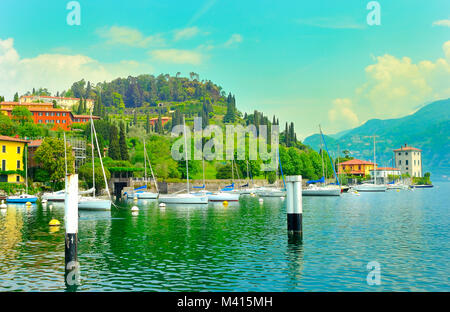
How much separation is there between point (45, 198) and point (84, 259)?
6123 centimetres

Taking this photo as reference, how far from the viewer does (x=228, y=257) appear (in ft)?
89.2

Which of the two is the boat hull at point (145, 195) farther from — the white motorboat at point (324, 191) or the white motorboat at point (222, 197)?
the white motorboat at point (324, 191)

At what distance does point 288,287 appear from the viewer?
2014 cm

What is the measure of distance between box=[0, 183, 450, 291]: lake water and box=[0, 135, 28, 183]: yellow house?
5556 centimetres

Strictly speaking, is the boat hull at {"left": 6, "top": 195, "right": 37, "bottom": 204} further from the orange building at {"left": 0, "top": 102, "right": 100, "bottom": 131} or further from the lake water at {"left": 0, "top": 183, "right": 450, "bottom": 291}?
the orange building at {"left": 0, "top": 102, "right": 100, "bottom": 131}

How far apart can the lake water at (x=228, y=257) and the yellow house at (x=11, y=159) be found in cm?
5556

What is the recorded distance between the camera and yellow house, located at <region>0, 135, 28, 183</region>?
309ft

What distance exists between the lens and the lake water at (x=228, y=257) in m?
20.8

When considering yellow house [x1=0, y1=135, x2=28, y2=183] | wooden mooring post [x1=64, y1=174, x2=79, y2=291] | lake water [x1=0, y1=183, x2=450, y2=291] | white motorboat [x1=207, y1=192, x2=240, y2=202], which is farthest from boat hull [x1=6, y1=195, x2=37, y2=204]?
wooden mooring post [x1=64, y1=174, x2=79, y2=291]

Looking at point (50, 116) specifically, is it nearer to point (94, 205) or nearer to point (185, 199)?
point (185, 199)

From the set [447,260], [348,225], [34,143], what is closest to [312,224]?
[348,225]

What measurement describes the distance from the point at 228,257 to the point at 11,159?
3333 inches

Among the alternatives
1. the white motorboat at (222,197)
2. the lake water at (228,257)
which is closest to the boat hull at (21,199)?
the white motorboat at (222,197)
